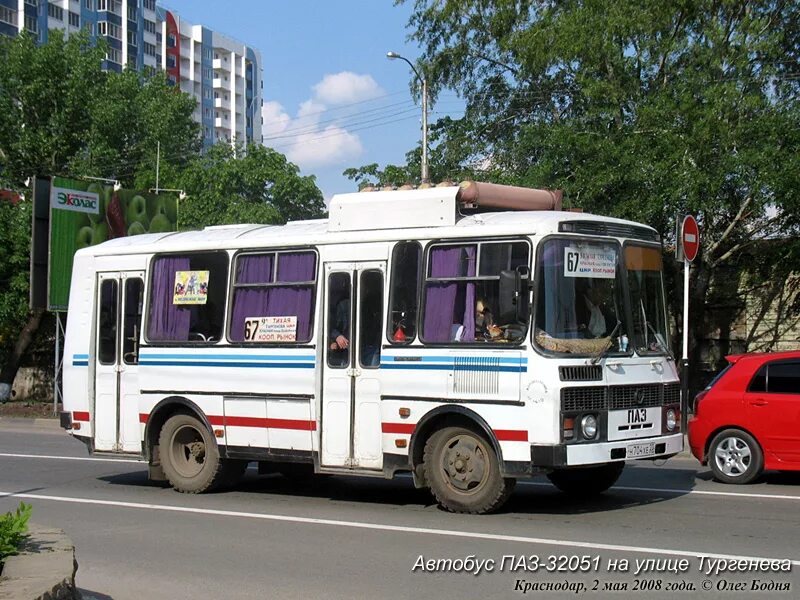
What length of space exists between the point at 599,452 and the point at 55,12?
95.4 m

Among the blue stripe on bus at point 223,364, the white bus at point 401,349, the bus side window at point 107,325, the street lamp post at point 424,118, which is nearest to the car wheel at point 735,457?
the white bus at point 401,349

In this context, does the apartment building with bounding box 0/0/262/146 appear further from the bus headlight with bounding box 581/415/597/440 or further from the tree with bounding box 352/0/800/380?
the bus headlight with bounding box 581/415/597/440

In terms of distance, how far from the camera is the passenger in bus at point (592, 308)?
10145mm

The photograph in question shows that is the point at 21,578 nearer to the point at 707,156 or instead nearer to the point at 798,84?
the point at 707,156

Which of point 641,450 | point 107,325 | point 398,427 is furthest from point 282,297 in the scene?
point 641,450

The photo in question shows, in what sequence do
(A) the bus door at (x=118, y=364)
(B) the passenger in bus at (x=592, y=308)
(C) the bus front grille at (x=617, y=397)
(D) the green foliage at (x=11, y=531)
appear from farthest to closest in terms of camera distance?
(A) the bus door at (x=118, y=364) < (B) the passenger in bus at (x=592, y=308) < (C) the bus front grille at (x=617, y=397) < (D) the green foliage at (x=11, y=531)

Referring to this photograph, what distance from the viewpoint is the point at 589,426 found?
9.99 metres

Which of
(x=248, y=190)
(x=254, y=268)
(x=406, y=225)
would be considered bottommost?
(x=254, y=268)

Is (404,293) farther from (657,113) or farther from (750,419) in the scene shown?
(657,113)

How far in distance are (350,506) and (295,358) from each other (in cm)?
168

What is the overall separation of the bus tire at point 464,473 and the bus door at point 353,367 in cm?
68

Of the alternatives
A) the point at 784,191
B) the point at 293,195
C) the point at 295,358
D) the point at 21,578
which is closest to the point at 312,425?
the point at 295,358

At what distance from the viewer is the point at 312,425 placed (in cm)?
1145

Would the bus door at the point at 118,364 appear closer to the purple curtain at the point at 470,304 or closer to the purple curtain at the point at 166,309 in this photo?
the purple curtain at the point at 166,309
